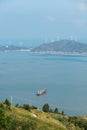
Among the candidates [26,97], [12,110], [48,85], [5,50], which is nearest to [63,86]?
[48,85]

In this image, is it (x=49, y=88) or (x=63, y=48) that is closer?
(x=49, y=88)

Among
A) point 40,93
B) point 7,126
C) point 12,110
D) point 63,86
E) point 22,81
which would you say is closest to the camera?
point 7,126

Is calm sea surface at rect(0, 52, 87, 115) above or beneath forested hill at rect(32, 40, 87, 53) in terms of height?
beneath

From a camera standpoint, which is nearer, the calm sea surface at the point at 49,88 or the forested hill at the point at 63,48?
the calm sea surface at the point at 49,88

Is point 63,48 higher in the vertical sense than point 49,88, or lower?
higher

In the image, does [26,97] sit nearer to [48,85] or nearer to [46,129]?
[48,85]

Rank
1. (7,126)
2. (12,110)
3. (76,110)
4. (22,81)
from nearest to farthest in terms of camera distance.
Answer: (7,126) < (12,110) < (76,110) < (22,81)

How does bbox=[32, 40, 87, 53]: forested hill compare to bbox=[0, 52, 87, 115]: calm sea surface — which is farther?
bbox=[32, 40, 87, 53]: forested hill

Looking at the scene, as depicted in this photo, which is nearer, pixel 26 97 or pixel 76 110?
pixel 76 110

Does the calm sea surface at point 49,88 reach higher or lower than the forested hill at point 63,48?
lower

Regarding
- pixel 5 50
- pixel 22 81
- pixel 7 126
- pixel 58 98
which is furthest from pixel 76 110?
pixel 5 50

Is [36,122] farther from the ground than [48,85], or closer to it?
farther from the ground
